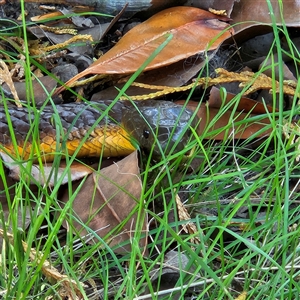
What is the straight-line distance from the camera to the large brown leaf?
2170mm

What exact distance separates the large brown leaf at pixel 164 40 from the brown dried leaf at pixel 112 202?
1.57 feet

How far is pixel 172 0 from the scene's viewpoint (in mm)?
2424

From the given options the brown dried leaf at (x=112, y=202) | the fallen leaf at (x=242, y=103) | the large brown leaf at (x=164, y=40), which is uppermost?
the large brown leaf at (x=164, y=40)

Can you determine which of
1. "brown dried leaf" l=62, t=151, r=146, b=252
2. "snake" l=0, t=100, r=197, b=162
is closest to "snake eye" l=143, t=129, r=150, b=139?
"snake" l=0, t=100, r=197, b=162

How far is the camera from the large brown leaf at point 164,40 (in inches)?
85.4

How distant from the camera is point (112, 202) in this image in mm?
1751

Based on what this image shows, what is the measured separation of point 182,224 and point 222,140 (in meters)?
0.47

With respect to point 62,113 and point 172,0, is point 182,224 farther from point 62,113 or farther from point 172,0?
point 172,0

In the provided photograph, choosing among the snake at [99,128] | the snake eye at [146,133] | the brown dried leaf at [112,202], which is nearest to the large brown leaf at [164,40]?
the snake at [99,128]

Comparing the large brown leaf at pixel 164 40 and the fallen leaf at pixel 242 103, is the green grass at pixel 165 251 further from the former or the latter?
the large brown leaf at pixel 164 40

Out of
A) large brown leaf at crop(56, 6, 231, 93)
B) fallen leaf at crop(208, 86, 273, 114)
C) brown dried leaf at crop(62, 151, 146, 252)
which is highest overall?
large brown leaf at crop(56, 6, 231, 93)

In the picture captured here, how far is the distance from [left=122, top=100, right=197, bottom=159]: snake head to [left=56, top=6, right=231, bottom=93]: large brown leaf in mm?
165

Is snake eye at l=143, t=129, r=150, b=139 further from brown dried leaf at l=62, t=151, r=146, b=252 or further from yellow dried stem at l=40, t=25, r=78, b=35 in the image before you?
yellow dried stem at l=40, t=25, r=78, b=35

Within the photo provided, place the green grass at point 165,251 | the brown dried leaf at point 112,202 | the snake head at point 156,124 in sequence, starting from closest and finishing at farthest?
the green grass at point 165,251 < the brown dried leaf at point 112,202 < the snake head at point 156,124
